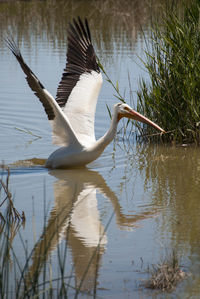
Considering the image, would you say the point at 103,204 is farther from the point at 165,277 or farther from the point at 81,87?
the point at 81,87

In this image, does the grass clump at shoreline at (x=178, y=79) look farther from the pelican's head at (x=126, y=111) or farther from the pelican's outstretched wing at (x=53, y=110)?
the pelican's outstretched wing at (x=53, y=110)

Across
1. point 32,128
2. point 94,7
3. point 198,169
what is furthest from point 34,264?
point 94,7

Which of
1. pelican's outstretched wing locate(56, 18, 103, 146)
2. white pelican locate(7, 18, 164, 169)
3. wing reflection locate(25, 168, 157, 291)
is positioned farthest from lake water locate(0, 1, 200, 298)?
pelican's outstretched wing locate(56, 18, 103, 146)

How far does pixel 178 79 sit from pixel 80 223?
283 centimetres

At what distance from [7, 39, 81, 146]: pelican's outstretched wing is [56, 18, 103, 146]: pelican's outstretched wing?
0.73 feet

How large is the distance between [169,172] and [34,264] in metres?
2.84

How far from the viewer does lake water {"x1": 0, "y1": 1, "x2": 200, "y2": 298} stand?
3650 millimetres

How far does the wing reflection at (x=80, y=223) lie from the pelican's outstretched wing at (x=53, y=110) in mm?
355

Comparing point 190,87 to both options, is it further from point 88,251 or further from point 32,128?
point 88,251

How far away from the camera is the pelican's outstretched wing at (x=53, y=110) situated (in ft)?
19.1

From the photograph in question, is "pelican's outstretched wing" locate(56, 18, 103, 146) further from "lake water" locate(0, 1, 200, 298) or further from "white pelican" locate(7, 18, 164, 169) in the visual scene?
"lake water" locate(0, 1, 200, 298)

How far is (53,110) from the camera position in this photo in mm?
→ 6074

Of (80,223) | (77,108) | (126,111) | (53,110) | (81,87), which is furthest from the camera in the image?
(81,87)

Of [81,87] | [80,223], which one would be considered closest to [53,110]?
[81,87]
